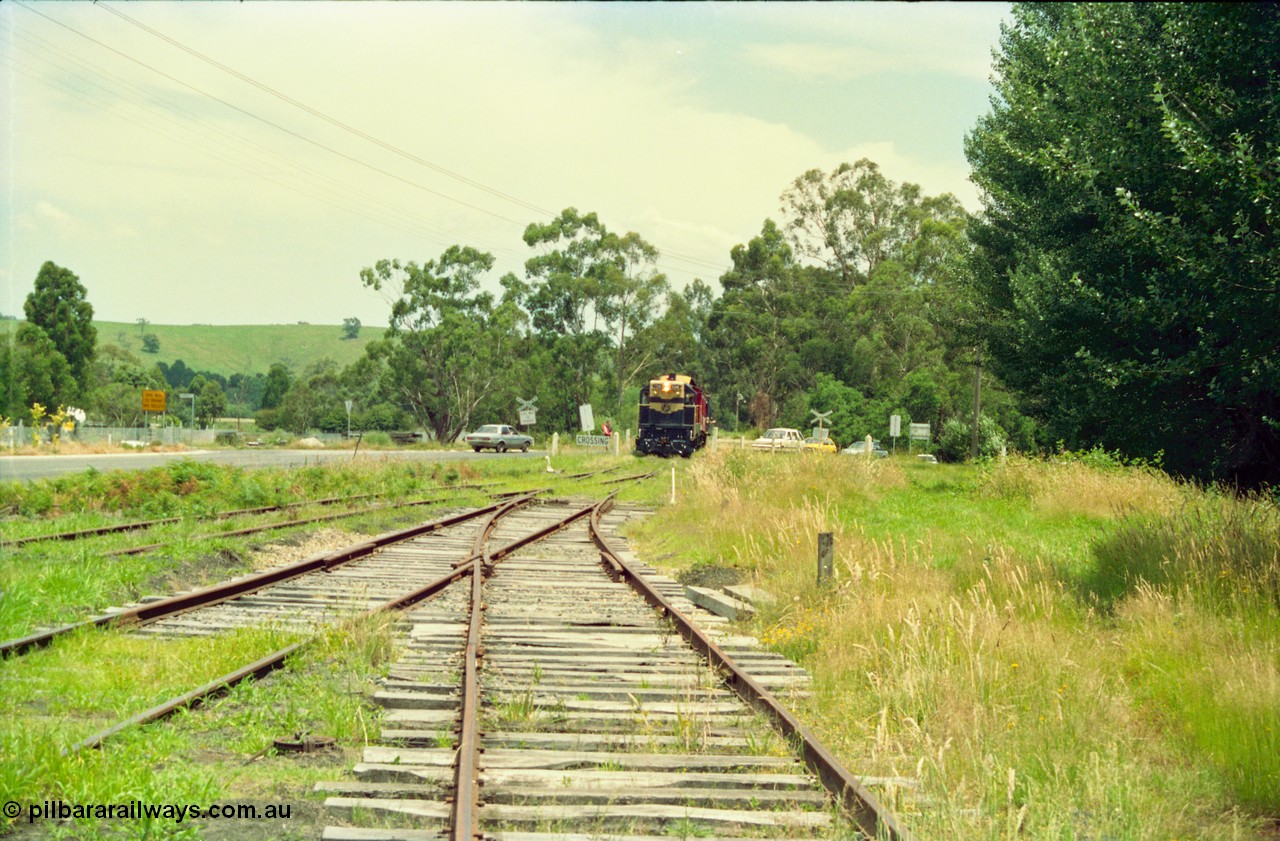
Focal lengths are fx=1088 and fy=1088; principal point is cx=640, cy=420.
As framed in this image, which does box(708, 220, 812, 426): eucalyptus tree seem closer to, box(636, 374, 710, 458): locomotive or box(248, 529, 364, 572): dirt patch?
box(636, 374, 710, 458): locomotive

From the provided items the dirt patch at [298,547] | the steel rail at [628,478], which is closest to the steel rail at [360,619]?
the dirt patch at [298,547]

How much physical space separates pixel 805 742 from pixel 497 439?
61987 millimetres

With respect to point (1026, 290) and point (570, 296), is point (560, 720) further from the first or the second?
A: point (570, 296)

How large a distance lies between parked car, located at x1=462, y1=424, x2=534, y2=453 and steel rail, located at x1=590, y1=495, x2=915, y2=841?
5659cm

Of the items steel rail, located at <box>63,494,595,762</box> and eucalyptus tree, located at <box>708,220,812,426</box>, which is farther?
eucalyptus tree, located at <box>708,220,812,426</box>

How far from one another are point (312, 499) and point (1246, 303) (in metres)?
20.3

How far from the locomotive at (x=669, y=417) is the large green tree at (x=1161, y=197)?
39.1m

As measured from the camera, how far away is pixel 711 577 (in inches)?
523

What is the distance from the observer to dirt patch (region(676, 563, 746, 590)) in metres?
13.0

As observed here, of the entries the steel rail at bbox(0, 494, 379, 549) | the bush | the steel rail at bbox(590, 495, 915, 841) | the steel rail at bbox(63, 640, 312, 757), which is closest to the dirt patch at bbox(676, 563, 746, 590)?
the steel rail at bbox(590, 495, 915, 841)

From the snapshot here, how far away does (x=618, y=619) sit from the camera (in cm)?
1050

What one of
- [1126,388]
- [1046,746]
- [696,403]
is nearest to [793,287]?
[696,403]

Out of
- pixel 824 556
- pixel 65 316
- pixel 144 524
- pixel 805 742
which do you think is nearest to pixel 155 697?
pixel 805 742

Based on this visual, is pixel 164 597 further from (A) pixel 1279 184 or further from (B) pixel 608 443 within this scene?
(B) pixel 608 443
